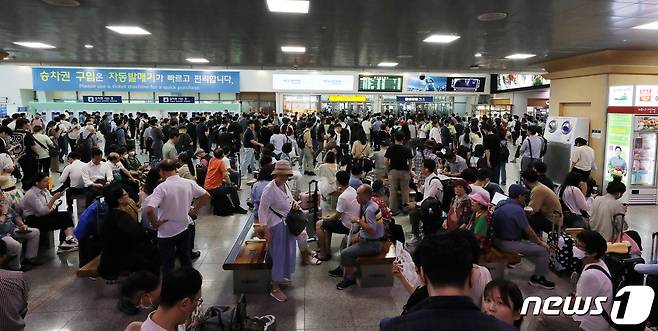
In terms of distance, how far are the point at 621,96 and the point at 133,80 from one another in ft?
69.5

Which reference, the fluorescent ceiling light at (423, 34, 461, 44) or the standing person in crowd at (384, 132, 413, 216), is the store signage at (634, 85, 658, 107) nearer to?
the fluorescent ceiling light at (423, 34, 461, 44)

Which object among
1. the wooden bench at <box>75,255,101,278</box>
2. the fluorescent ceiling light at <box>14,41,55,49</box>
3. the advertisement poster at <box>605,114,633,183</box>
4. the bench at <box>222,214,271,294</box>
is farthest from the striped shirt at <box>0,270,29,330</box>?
the advertisement poster at <box>605,114,633,183</box>

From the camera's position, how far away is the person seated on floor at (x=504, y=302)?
2.57m

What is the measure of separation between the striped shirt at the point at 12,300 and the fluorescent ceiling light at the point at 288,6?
4.04 m

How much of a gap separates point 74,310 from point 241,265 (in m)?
1.76

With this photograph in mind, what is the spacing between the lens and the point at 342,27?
7.18 m

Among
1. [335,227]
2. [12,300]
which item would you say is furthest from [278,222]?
[12,300]

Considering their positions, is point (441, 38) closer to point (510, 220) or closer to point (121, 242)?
point (510, 220)

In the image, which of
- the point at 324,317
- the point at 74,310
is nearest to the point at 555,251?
the point at 324,317

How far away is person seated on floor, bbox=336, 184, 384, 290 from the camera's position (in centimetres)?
498

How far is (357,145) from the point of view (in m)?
10.2

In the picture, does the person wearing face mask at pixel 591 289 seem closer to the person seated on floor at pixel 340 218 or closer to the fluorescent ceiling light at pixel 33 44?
the person seated on floor at pixel 340 218

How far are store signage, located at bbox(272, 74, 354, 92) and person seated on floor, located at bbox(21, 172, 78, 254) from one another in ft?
57.8

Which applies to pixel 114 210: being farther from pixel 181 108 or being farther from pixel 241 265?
pixel 181 108
